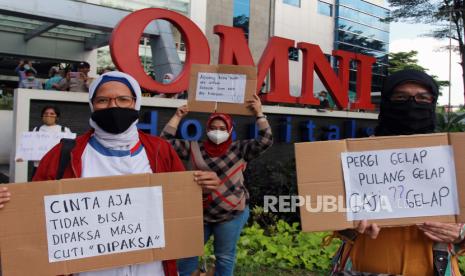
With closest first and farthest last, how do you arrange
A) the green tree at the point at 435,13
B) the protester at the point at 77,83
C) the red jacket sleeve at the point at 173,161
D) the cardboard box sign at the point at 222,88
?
the red jacket sleeve at the point at 173,161 → the cardboard box sign at the point at 222,88 → the protester at the point at 77,83 → the green tree at the point at 435,13

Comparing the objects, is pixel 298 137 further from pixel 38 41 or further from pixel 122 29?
pixel 38 41

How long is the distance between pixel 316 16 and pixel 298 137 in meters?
28.3

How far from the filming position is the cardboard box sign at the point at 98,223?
1884 millimetres

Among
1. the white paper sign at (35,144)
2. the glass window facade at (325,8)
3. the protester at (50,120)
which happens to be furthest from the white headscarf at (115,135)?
the glass window facade at (325,8)

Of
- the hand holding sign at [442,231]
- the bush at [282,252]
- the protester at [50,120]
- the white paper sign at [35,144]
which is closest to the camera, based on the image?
the hand holding sign at [442,231]

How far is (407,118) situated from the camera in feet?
6.65

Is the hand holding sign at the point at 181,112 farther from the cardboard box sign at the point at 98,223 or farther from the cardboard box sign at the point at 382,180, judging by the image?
the cardboard box sign at the point at 382,180

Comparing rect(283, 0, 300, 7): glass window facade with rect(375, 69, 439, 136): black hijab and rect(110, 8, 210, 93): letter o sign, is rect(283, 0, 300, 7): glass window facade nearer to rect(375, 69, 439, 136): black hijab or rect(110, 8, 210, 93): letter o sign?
rect(110, 8, 210, 93): letter o sign

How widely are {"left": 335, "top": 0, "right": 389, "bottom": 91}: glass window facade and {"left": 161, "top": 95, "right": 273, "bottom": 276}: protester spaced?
34649mm

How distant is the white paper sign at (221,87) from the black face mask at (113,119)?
5.51 ft

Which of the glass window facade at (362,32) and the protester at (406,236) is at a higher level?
the glass window facade at (362,32)

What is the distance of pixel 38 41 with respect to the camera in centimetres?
1739

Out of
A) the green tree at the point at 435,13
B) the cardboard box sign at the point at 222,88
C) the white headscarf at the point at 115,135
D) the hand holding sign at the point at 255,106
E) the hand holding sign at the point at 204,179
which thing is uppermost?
→ the green tree at the point at 435,13

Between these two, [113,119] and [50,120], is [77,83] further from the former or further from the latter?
[113,119]
